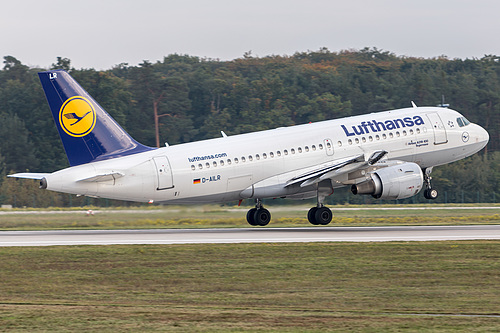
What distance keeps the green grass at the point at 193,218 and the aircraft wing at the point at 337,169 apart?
2.69 m

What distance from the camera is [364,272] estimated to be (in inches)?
957

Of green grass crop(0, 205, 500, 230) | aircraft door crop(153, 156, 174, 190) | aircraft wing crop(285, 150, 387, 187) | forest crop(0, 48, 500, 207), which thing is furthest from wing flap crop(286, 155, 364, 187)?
forest crop(0, 48, 500, 207)

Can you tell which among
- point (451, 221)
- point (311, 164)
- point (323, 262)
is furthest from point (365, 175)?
point (323, 262)

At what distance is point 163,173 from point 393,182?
35.5 ft

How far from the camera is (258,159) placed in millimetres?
38719

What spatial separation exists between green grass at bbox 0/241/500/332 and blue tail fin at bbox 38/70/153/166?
605cm

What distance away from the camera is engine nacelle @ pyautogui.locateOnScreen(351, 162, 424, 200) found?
37.4m

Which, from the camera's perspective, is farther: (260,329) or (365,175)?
(365,175)

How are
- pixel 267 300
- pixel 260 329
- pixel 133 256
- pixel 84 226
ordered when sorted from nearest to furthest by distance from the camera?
1. pixel 260 329
2. pixel 267 300
3. pixel 133 256
4. pixel 84 226

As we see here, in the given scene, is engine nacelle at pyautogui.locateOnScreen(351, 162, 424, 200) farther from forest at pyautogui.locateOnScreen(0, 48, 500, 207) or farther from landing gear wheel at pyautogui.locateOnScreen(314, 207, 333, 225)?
forest at pyautogui.locateOnScreen(0, 48, 500, 207)

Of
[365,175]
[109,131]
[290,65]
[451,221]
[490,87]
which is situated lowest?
[451,221]

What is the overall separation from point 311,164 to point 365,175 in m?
2.80

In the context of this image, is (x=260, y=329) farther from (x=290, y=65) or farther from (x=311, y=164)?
(x=290, y=65)

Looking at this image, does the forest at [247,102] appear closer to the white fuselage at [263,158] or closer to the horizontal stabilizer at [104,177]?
the white fuselage at [263,158]
